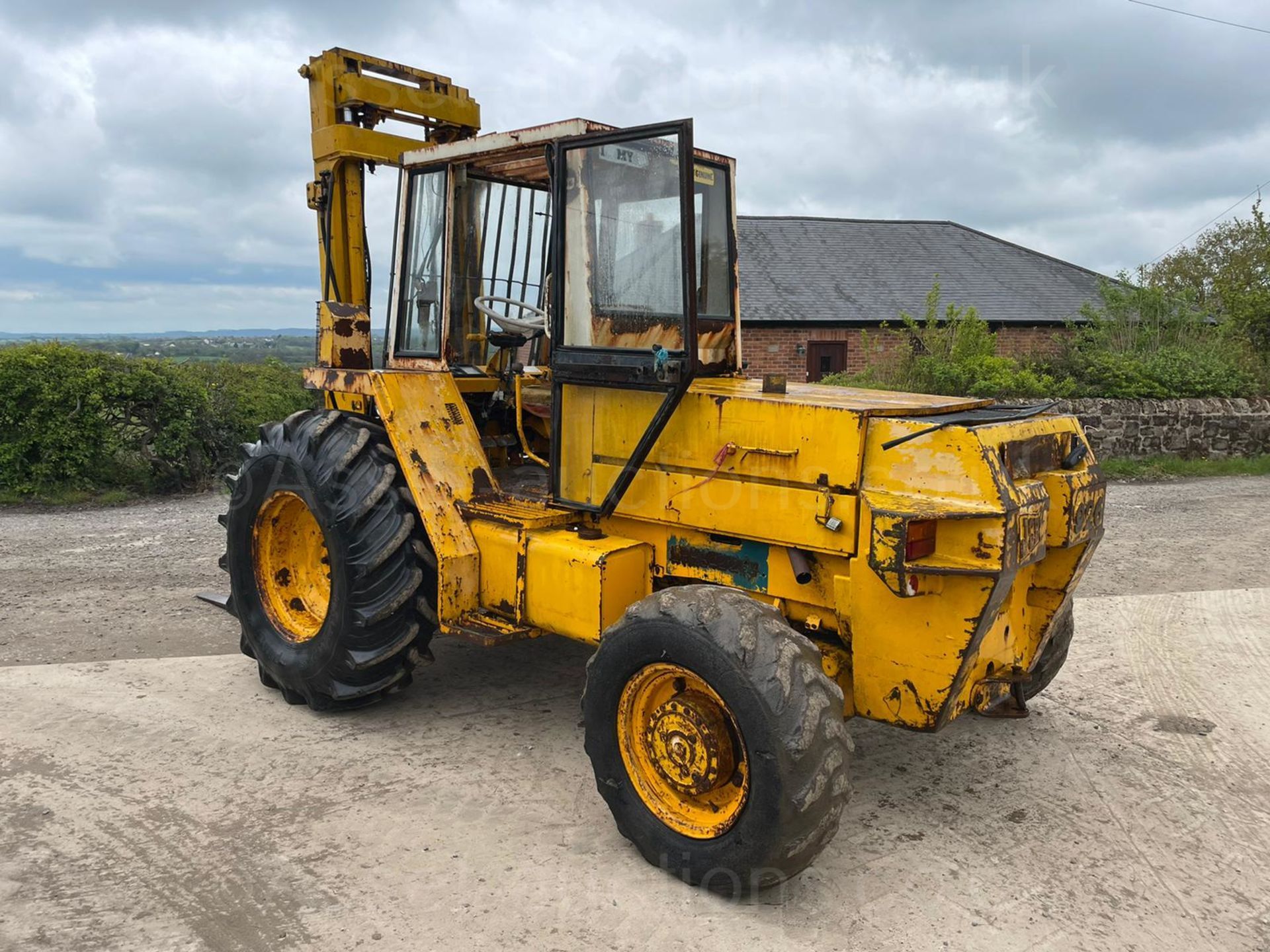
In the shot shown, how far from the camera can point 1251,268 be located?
62.2ft

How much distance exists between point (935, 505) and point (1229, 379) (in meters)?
14.1

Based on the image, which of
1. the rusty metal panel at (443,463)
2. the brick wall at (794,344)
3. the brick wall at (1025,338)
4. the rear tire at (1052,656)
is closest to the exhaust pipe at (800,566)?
the rear tire at (1052,656)

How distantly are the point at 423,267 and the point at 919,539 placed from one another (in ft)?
9.63

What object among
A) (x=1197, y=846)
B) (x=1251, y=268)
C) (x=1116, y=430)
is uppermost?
(x=1251, y=268)

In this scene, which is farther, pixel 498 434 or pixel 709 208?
pixel 498 434

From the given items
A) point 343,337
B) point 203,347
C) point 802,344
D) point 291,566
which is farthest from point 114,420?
point 802,344

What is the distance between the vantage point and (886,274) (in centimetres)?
2214

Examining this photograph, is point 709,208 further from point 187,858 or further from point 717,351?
point 187,858

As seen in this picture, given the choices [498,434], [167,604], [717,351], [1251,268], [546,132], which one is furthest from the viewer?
[1251,268]

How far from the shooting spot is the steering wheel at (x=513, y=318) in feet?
15.5

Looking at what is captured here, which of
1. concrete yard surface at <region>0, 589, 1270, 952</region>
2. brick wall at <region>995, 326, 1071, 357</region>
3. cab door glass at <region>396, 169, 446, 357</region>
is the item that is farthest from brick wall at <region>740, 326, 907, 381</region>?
cab door glass at <region>396, 169, 446, 357</region>

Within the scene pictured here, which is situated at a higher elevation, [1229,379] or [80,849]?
[1229,379]

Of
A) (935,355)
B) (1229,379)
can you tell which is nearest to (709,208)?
(935,355)

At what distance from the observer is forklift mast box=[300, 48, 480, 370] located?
17.5 feet
